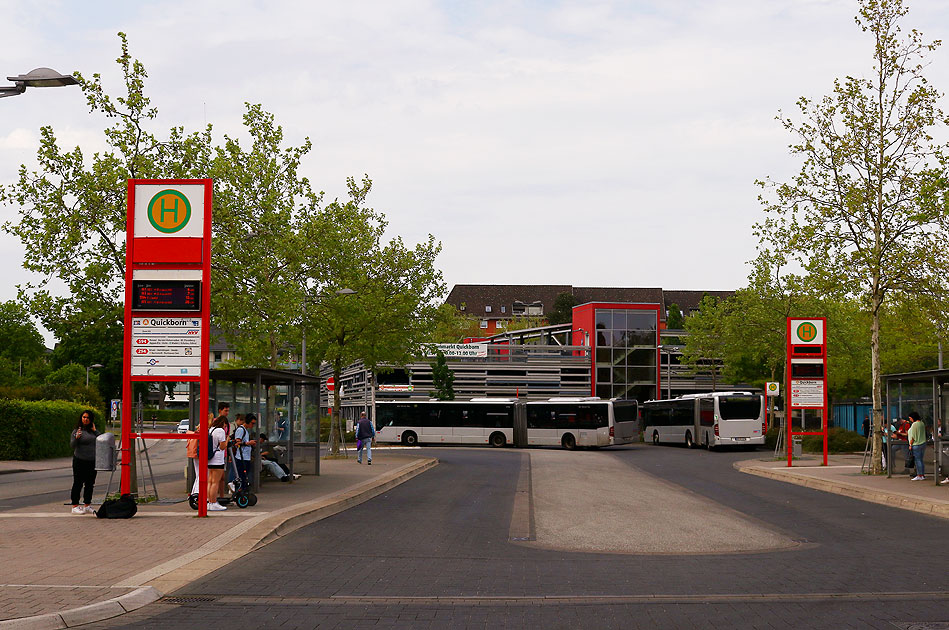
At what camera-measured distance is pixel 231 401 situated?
21.1 metres

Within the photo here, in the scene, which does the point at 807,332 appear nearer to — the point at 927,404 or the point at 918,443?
the point at 927,404

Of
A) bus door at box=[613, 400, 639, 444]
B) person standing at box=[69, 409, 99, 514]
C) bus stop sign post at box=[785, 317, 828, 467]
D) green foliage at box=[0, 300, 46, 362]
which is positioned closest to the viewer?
person standing at box=[69, 409, 99, 514]

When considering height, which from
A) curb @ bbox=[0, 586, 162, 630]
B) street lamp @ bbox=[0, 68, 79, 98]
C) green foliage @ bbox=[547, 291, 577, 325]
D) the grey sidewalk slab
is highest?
green foliage @ bbox=[547, 291, 577, 325]

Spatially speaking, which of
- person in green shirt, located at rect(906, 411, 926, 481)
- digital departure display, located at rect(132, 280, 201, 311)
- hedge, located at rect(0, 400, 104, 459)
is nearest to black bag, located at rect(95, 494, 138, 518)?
digital departure display, located at rect(132, 280, 201, 311)

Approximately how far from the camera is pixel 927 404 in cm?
2441

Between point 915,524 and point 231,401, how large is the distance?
516 inches

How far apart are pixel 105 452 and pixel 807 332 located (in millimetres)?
21918

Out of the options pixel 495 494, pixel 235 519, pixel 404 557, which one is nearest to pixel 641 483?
pixel 495 494

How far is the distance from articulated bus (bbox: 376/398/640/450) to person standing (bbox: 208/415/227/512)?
119 ft

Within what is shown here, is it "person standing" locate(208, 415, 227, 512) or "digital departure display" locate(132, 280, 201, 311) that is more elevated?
"digital departure display" locate(132, 280, 201, 311)

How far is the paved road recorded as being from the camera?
7871 millimetres

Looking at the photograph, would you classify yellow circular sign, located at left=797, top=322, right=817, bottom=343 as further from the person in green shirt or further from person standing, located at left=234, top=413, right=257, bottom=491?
person standing, located at left=234, top=413, right=257, bottom=491

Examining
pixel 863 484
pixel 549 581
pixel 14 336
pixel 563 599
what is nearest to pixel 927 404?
pixel 863 484

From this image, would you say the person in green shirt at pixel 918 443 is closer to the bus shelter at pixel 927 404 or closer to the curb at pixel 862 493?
the bus shelter at pixel 927 404
